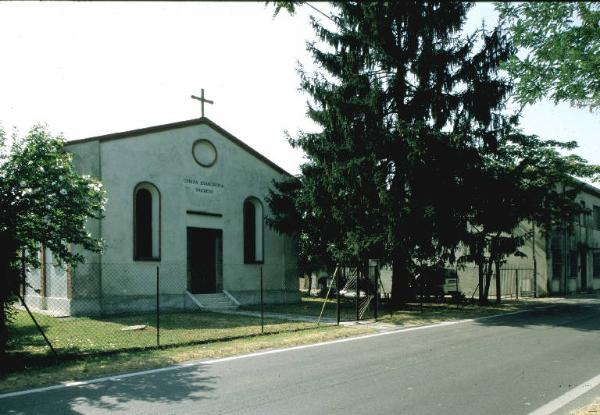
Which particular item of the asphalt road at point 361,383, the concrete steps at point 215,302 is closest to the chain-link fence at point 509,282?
the concrete steps at point 215,302

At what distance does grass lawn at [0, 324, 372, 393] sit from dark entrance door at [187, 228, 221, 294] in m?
8.54

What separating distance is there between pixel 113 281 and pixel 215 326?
513 centimetres

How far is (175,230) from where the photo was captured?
1989 cm

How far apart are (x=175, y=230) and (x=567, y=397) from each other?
15.8m

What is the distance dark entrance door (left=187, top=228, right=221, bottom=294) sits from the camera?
68.6ft

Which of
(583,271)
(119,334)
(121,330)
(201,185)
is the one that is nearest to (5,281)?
(119,334)

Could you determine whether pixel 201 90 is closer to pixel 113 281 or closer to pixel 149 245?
pixel 149 245

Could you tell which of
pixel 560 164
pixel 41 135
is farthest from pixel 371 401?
pixel 560 164

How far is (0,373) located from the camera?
8.67m

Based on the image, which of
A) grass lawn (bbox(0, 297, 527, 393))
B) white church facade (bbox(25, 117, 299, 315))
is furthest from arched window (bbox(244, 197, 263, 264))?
grass lawn (bbox(0, 297, 527, 393))

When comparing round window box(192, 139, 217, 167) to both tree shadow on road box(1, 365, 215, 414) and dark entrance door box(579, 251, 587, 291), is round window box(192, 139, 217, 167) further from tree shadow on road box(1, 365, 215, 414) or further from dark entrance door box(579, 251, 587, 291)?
dark entrance door box(579, 251, 587, 291)

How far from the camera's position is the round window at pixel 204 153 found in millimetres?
21094

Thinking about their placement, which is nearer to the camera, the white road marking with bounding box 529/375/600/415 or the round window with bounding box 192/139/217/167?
the white road marking with bounding box 529/375/600/415

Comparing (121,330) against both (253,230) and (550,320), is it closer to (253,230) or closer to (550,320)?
(253,230)
